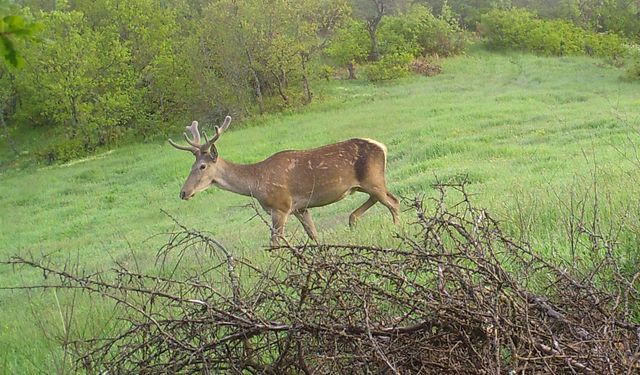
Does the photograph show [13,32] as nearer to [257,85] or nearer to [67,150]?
[257,85]

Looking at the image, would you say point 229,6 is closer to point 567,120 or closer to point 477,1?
point 567,120

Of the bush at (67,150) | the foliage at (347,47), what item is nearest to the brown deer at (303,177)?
the bush at (67,150)

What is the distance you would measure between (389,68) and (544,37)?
1040 centimetres

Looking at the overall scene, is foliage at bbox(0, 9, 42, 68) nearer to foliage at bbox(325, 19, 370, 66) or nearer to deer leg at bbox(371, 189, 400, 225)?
deer leg at bbox(371, 189, 400, 225)

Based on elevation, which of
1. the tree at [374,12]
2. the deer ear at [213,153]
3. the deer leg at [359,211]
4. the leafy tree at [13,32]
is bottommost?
the tree at [374,12]

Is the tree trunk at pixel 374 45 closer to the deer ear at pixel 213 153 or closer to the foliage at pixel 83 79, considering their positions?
the foliage at pixel 83 79

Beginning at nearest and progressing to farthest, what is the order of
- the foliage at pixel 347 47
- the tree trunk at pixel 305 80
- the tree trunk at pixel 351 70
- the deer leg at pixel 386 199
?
the deer leg at pixel 386 199 < the tree trunk at pixel 305 80 < the foliage at pixel 347 47 < the tree trunk at pixel 351 70

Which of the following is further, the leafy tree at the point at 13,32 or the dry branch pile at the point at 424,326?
the dry branch pile at the point at 424,326

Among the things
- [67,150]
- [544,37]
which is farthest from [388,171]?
[544,37]

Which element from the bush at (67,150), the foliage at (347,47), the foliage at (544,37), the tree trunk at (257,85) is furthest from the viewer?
the foliage at (544,37)

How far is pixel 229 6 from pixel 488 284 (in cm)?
3028

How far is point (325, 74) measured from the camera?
1395 inches

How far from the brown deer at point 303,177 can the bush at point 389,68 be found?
28126 mm

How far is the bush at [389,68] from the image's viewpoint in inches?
1459
